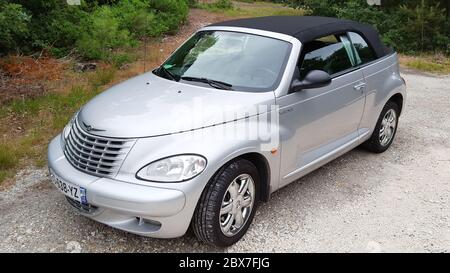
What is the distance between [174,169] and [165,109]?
0.61m

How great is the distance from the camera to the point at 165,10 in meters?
13.0

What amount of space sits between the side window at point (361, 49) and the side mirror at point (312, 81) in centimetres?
115

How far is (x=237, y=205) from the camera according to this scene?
3.59 meters

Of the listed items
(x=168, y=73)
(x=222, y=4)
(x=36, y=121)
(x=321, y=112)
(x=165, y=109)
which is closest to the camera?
(x=165, y=109)

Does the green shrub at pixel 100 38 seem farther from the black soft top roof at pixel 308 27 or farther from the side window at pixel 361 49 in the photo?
the side window at pixel 361 49

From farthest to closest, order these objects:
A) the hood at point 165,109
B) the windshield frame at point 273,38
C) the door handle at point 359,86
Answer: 1. the door handle at point 359,86
2. the windshield frame at point 273,38
3. the hood at point 165,109

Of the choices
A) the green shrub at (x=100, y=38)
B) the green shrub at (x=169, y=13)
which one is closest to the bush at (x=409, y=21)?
the green shrub at (x=169, y=13)

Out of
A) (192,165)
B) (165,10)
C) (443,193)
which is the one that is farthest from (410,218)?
(165,10)

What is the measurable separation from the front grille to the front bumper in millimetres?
66

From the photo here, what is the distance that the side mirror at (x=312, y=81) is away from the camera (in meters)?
3.92

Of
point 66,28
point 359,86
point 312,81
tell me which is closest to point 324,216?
point 312,81

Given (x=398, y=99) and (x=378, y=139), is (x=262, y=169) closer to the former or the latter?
(x=378, y=139)

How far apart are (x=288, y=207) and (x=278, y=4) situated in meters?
20.2

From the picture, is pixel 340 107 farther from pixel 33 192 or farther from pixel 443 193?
pixel 33 192
